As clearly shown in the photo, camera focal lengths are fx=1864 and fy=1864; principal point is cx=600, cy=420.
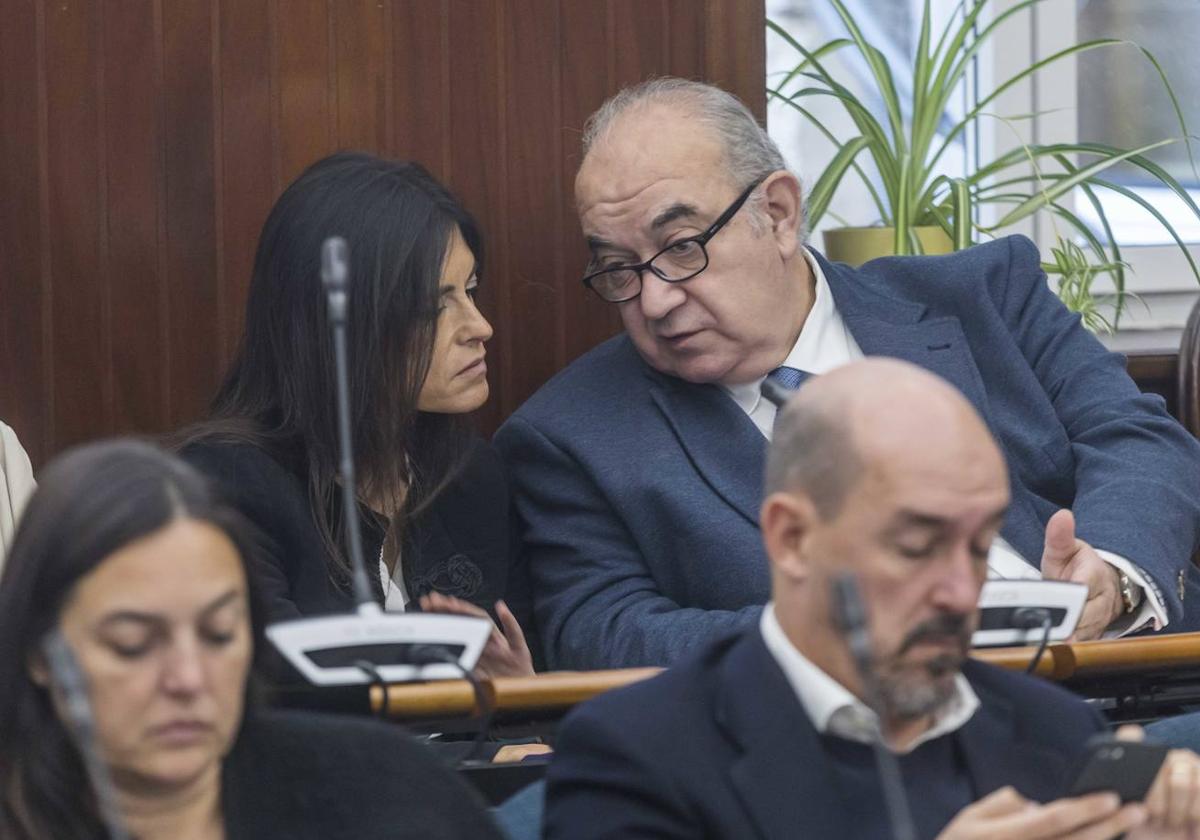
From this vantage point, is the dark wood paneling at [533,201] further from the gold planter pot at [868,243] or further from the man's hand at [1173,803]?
the man's hand at [1173,803]

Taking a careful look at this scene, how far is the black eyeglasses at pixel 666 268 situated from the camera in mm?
2705

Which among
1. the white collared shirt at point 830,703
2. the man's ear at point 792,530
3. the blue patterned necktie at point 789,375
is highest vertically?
the man's ear at point 792,530

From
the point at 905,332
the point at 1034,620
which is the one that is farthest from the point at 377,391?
the point at 1034,620

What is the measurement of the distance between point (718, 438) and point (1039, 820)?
1277 mm

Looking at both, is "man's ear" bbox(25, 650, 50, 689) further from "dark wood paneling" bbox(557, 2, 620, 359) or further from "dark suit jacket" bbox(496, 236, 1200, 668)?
"dark wood paneling" bbox(557, 2, 620, 359)

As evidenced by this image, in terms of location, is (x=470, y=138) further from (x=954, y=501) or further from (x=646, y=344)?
(x=954, y=501)

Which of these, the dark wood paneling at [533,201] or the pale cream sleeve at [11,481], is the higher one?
the dark wood paneling at [533,201]

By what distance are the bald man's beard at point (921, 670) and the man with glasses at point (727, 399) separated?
3.10 feet

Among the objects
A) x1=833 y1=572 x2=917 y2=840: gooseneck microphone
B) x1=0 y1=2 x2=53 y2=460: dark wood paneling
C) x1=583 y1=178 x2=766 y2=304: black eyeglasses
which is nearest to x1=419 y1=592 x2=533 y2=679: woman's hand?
x1=583 y1=178 x2=766 y2=304: black eyeglasses

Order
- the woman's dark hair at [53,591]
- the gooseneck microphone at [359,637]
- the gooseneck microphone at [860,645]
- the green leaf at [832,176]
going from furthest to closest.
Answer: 1. the green leaf at [832,176]
2. the gooseneck microphone at [359,637]
3. the woman's dark hair at [53,591]
4. the gooseneck microphone at [860,645]

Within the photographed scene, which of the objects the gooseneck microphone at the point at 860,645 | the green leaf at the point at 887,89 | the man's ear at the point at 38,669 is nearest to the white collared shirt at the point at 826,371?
the green leaf at the point at 887,89

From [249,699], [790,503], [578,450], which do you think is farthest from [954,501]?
[578,450]

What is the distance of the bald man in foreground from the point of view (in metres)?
1.53

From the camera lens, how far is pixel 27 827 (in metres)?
1.46
